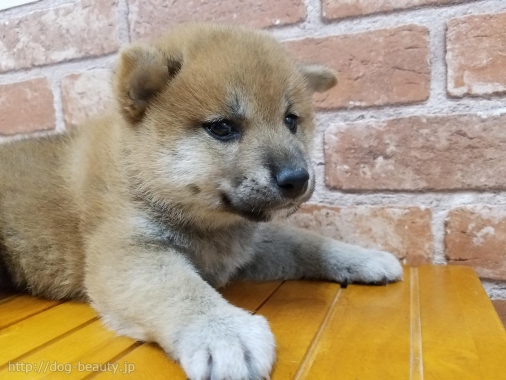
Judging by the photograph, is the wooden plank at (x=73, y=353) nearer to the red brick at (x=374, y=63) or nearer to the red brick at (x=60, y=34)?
the red brick at (x=374, y=63)

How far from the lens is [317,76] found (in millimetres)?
1073

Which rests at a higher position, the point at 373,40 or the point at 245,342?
the point at 373,40

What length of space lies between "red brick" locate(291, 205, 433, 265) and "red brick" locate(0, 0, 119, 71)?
80cm

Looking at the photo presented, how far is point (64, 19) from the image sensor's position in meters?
Answer: 1.49

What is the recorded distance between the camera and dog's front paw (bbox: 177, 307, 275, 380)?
650mm

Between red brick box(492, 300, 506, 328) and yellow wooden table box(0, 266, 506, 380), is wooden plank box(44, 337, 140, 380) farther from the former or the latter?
red brick box(492, 300, 506, 328)

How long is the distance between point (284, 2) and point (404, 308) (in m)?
0.82

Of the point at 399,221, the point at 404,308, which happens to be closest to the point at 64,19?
Answer: the point at 399,221

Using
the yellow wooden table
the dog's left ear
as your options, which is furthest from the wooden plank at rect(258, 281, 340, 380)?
the dog's left ear

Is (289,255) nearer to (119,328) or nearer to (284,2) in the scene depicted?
(119,328)

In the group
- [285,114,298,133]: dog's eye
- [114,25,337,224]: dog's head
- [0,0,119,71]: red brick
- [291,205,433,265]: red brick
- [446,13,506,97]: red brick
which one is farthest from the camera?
[0,0,119,71]: red brick

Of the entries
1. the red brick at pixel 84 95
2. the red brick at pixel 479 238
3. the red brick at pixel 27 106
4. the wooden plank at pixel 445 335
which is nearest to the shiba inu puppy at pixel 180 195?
the wooden plank at pixel 445 335


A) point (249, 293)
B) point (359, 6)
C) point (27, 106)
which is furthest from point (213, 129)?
point (27, 106)

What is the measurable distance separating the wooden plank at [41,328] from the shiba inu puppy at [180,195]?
0.15 feet
